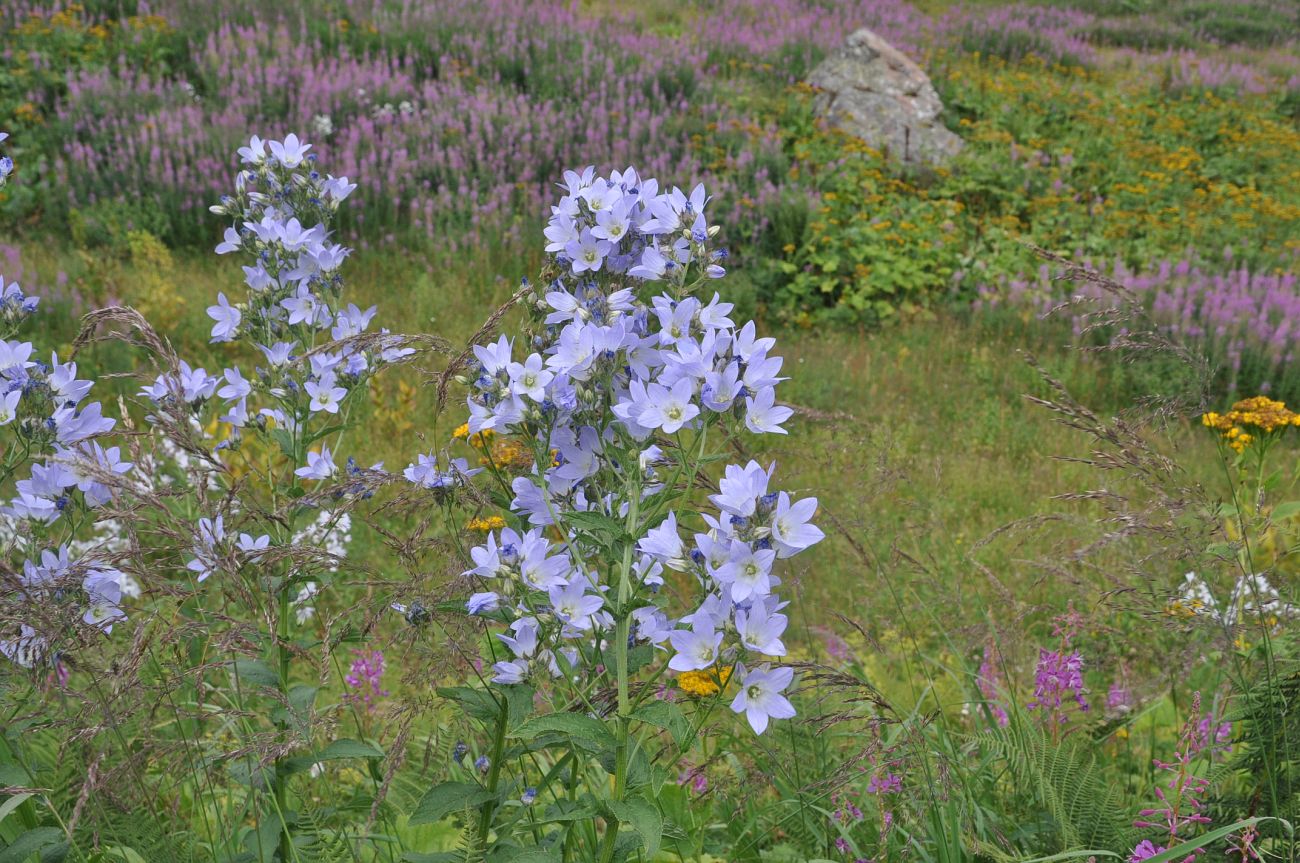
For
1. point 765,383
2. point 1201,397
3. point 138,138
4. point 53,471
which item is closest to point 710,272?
point 765,383

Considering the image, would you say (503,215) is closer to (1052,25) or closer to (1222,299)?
(1222,299)

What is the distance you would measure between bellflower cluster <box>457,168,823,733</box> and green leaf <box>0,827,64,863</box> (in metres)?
0.87

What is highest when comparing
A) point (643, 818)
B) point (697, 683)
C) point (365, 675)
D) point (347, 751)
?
point (643, 818)

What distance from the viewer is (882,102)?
10.8 meters

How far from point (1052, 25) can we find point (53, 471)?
17.7m

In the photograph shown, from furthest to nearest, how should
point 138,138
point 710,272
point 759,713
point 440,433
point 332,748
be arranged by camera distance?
point 138,138
point 440,433
point 332,748
point 710,272
point 759,713

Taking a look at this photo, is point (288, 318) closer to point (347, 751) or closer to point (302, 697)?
point (302, 697)

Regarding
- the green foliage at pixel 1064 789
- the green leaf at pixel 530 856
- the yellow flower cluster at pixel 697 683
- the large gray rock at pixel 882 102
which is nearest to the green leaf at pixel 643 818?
the green leaf at pixel 530 856

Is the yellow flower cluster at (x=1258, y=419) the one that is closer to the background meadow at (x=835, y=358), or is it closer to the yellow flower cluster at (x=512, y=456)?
the background meadow at (x=835, y=358)

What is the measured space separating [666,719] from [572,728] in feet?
0.44

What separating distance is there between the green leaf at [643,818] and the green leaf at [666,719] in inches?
4.2

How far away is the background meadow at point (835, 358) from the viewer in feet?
6.89

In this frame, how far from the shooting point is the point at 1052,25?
16.5 meters

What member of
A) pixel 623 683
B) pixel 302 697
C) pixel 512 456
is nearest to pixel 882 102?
pixel 512 456
